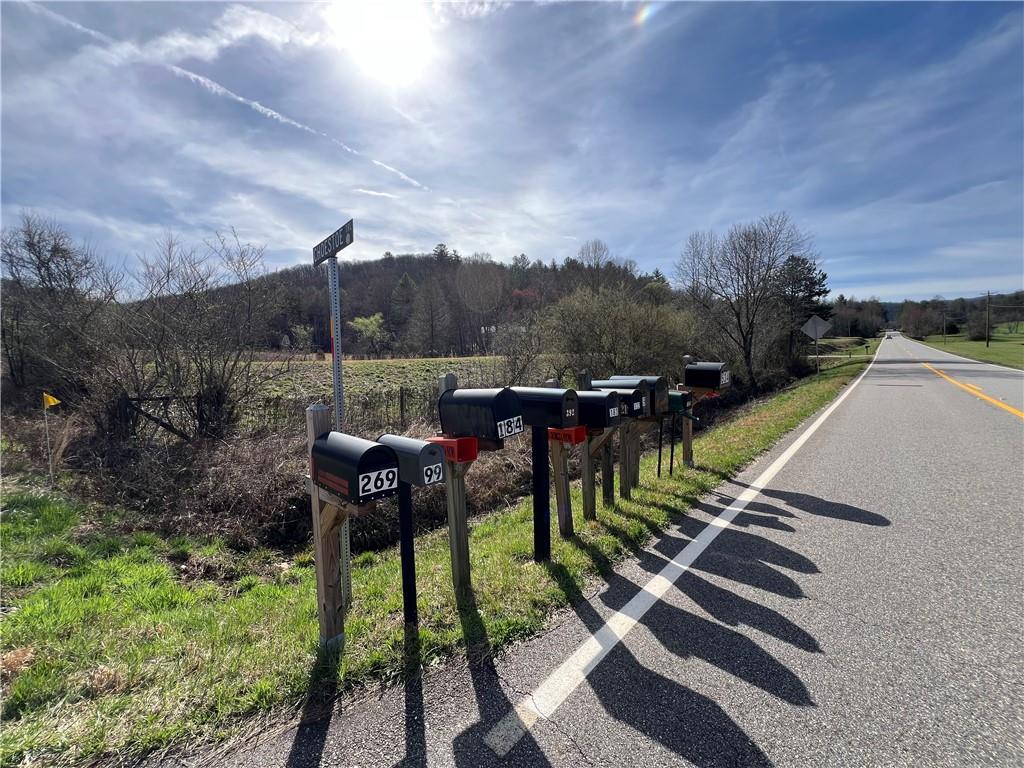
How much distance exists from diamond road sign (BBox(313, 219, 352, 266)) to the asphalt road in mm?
2539

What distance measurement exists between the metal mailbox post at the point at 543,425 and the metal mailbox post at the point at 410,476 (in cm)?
110

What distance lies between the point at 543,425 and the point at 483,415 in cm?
71

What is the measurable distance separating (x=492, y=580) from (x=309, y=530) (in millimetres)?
4018

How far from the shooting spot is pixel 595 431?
4.04 m

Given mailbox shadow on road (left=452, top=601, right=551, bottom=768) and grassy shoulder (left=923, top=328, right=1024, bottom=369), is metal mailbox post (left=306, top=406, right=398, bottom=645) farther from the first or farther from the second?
grassy shoulder (left=923, top=328, right=1024, bottom=369)

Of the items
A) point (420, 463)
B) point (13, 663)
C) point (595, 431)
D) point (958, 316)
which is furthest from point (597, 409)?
point (958, 316)

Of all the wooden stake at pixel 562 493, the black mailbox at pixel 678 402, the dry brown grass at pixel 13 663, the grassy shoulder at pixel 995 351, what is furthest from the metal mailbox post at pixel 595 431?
the grassy shoulder at pixel 995 351

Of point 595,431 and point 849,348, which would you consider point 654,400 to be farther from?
point 849,348

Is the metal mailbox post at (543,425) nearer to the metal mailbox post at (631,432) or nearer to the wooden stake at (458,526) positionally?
the wooden stake at (458,526)

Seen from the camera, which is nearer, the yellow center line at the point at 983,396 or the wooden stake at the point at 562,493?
the wooden stake at the point at 562,493

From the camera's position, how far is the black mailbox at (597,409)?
12.5 ft

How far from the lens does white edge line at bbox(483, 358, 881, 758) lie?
6.22 ft

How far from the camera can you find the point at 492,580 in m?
3.19

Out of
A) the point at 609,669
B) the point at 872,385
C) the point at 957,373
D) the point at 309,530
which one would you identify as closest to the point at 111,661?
the point at 609,669
